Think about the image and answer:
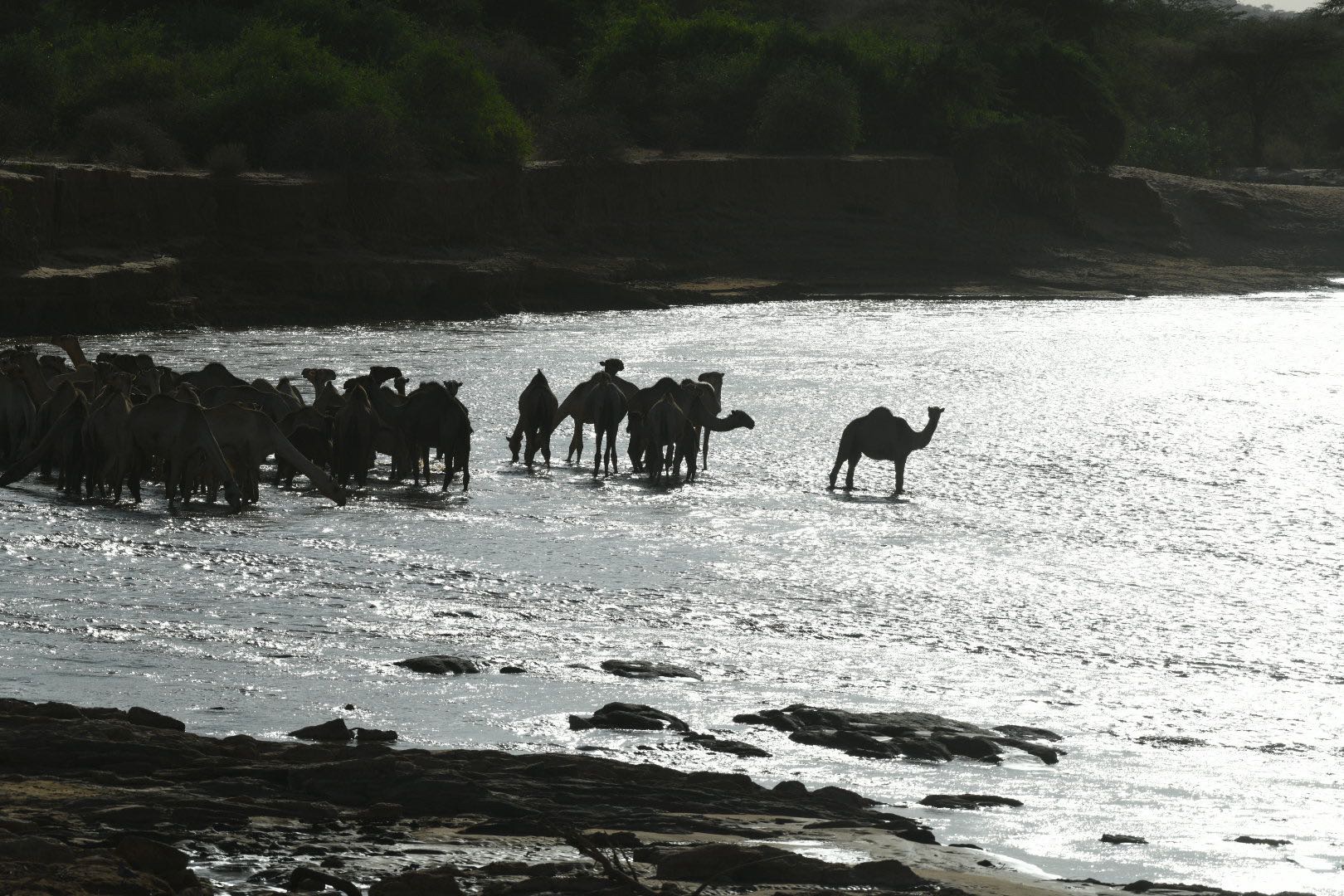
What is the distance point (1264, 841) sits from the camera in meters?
7.20

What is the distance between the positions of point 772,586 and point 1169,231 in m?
38.0

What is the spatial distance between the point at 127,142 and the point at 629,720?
97.8ft

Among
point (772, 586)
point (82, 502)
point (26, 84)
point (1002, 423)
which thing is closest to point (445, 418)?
point (82, 502)

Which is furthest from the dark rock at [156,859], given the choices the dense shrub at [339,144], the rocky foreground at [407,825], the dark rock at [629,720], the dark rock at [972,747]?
the dense shrub at [339,144]

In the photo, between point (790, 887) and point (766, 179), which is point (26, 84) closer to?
point (766, 179)

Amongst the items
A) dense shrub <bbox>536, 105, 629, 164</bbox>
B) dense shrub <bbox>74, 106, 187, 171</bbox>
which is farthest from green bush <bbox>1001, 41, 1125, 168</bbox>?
dense shrub <bbox>74, 106, 187, 171</bbox>

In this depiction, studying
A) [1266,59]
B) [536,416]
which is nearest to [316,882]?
[536,416]

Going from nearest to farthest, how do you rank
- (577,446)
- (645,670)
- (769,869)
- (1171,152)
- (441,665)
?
(769,869) → (441,665) → (645,670) → (577,446) → (1171,152)

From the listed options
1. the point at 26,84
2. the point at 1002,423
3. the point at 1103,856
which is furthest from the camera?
the point at 26,84

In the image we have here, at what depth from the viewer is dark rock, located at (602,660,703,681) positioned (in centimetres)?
945

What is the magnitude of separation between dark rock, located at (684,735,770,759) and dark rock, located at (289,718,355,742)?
160cm

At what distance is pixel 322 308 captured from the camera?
3266cm

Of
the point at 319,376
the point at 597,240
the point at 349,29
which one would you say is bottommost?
the point at 319,376

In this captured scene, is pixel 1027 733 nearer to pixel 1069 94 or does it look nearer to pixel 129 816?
pixel 129 816
